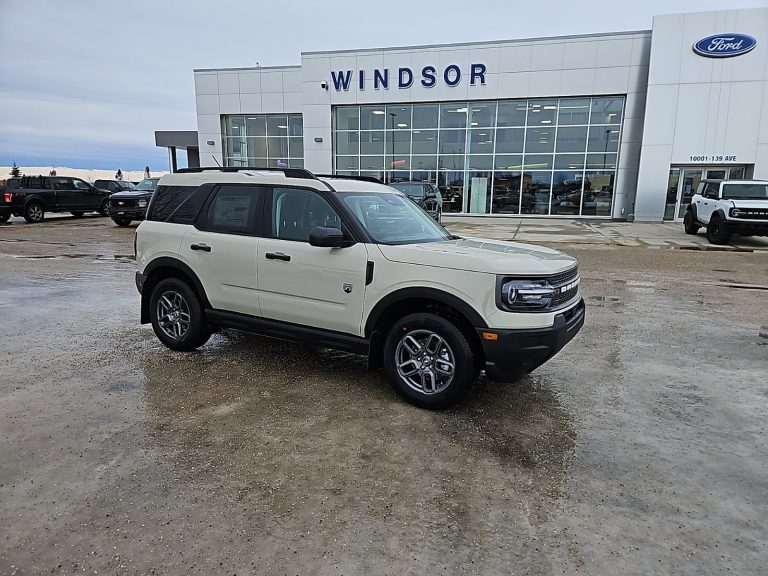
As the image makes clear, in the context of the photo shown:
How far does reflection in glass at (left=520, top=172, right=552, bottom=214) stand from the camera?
2725 centimetres

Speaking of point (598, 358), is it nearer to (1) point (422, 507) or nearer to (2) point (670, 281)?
(1) point (422, 507)

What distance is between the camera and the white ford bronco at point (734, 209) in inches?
570

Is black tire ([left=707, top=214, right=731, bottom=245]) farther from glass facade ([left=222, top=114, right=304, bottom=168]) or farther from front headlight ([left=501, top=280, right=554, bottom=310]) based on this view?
glass facade ([left=222, top=114, right=304, bottom=168])

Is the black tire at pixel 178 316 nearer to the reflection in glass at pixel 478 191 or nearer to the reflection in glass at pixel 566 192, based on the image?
the reflection in glass at pixel 478 191

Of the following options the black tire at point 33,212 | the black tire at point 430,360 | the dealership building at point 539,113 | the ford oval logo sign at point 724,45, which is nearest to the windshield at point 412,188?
the dealership building at point 539,113

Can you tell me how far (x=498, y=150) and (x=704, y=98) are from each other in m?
9.69

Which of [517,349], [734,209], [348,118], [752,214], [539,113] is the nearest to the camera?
[517,349]

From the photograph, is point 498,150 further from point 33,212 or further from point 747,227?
point 33,212

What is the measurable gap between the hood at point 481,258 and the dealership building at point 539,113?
79.2 feet

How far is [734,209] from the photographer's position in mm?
14742

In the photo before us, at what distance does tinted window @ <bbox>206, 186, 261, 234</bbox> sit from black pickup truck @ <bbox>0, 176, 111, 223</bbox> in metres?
20.1

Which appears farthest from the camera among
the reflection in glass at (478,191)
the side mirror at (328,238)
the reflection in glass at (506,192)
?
the reflection in glass at (478,191)

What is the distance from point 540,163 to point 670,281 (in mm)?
18722

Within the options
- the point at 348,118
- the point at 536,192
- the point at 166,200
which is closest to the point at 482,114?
the point at 536,192
